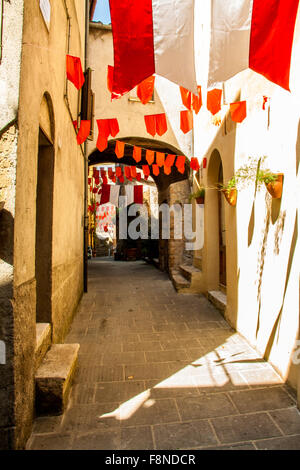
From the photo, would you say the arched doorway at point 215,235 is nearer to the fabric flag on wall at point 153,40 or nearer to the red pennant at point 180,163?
the red pennant at point 180,163

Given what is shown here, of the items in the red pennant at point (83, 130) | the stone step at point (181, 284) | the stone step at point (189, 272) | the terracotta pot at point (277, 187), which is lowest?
the stone step at point (181, 284)

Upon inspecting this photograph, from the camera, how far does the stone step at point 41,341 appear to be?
2.62 metres

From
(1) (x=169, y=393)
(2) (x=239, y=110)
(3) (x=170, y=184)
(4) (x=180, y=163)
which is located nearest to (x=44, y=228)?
(1) (x=169, y=393)

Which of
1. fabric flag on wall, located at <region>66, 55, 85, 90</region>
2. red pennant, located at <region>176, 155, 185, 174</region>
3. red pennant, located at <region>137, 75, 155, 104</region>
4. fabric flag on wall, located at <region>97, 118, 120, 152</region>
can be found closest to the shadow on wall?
fabric flag on wall, located at <region>66, 55, 85, 90</region>

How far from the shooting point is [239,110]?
420cm

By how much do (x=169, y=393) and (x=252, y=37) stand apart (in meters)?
3.54

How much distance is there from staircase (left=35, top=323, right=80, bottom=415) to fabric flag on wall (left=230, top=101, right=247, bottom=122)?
3834 millimetres

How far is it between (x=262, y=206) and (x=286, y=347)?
5.59 ft

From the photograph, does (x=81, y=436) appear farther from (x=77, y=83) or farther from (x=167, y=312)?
(x=77, y=83)

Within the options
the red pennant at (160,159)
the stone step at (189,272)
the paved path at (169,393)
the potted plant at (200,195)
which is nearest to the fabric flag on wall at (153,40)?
the paved path at (169,393)

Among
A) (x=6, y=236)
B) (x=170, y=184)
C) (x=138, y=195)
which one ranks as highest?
(x=138, y=195)

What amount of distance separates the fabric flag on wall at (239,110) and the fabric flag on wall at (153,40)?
1.56 meters

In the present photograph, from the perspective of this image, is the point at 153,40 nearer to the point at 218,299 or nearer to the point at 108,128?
the point at 108,128

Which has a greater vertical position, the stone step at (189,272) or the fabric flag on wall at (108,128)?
the fabric flag on wall at (108,128)
